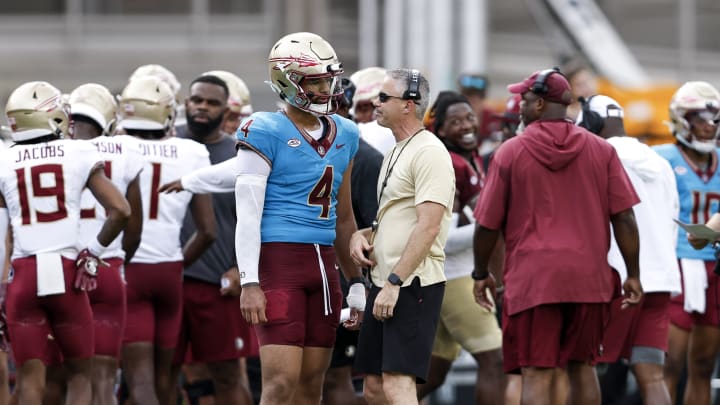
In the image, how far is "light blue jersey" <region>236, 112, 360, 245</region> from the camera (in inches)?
312

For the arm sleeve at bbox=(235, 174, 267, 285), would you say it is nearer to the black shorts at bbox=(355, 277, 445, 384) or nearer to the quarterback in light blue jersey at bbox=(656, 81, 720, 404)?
the black shorts at bbox=(355, 277, 445, 384)

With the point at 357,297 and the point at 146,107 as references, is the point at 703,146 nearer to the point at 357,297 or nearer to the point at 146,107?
the point at 357,297

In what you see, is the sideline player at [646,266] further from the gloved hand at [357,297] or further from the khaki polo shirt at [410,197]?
the gloved hand at [357,297]

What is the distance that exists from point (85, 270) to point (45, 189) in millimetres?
500

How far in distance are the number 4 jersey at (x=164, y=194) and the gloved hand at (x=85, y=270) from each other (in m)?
1.08

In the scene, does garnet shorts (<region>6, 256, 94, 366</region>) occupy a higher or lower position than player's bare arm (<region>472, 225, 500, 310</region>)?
lower

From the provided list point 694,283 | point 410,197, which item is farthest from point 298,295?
point 694,283

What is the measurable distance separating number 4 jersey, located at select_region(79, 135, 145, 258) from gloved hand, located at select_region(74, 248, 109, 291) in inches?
18.4

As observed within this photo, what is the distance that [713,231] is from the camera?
9391 millimetres

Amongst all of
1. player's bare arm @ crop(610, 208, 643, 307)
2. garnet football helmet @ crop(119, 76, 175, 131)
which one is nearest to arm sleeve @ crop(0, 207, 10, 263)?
garnet football helmet @ crop(119, 76, 175, 131)

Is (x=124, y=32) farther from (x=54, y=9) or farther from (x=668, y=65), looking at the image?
(x=668, y=65)

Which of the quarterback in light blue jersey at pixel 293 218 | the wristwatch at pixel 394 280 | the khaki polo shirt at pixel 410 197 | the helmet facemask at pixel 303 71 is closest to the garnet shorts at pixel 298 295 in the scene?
the quarterback in light blue jersey at pixel 293 218

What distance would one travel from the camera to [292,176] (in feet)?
26.2

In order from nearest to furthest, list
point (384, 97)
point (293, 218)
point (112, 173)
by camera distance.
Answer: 1. point (293, 218)
2. point (384, 97)
3. point (112, 173)
